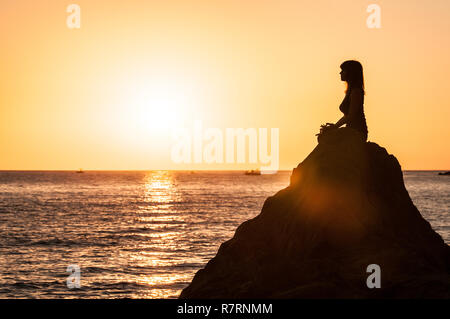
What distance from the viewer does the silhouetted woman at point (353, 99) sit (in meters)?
13.1

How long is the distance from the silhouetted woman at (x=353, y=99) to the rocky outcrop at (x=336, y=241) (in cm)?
29

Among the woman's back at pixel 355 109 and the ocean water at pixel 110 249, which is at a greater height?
the woman's back at pixel 355 109

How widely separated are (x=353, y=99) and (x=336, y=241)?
3413 millimetres

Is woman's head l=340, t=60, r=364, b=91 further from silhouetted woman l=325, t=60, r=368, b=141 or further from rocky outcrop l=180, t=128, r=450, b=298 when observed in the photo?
rocky outcrop l=180, t=128, r=450, b=298

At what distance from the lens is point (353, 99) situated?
13.1m
